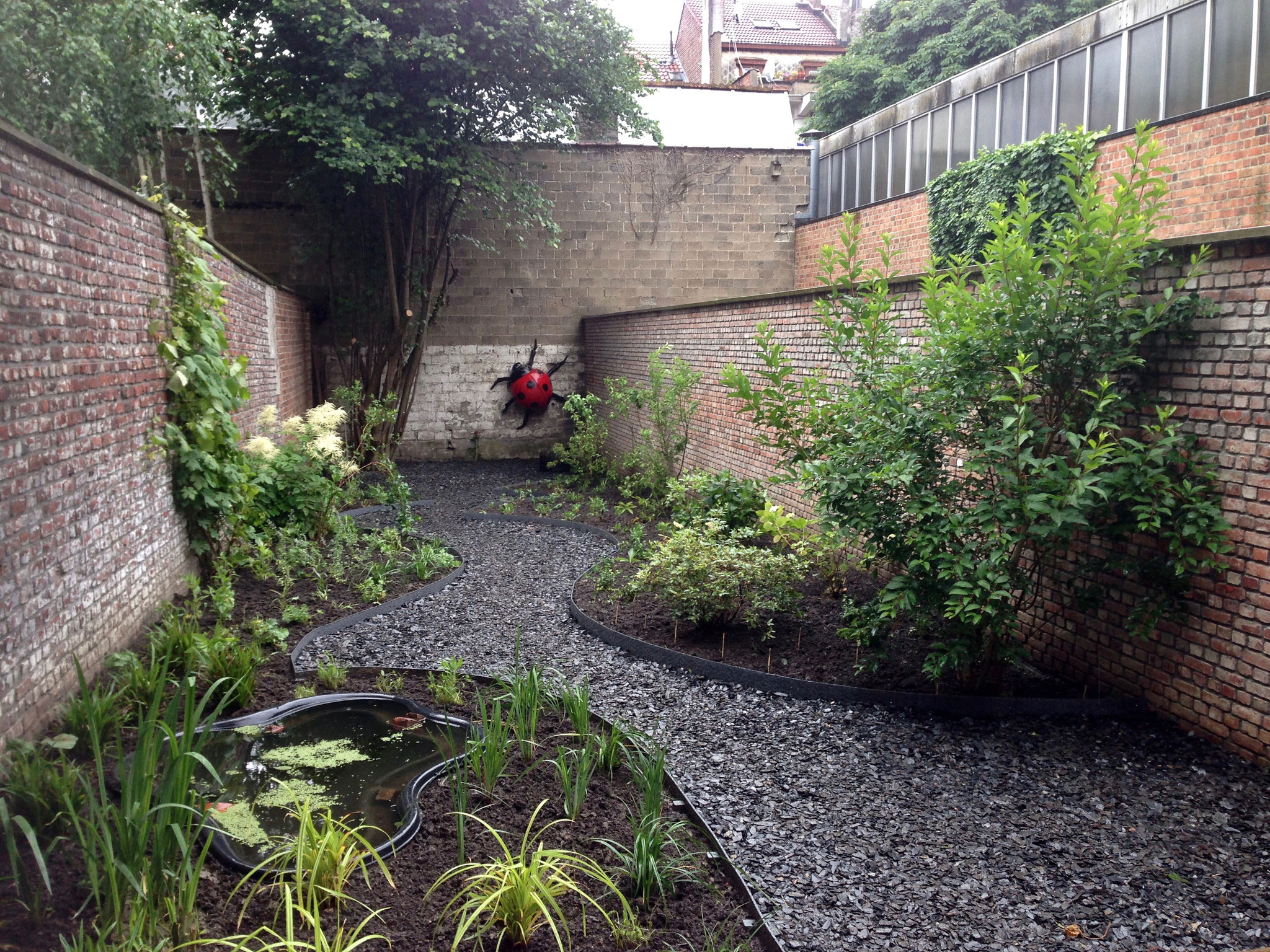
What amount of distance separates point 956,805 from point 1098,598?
1295 mm

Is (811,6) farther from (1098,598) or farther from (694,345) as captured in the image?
(1098,598)

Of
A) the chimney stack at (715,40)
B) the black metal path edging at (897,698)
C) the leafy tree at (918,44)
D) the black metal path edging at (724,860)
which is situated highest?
the chimney stack at (715,40)

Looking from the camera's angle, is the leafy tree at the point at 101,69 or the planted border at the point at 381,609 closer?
the planted border at the point at 381,609

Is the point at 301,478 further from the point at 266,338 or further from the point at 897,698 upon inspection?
the point at 897,698

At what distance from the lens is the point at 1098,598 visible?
13.2ft

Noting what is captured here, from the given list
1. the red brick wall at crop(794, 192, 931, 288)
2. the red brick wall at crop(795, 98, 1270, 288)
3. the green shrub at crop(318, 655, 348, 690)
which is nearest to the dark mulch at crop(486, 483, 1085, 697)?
the green shrub at crop(318, 655, 348, 690)

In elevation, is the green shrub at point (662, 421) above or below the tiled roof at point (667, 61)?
below

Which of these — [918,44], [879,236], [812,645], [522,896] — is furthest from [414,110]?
[918,44]

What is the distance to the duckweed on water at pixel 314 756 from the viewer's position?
11.6 feet

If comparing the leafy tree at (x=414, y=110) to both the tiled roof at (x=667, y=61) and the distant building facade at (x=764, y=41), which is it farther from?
the distant building facade at (x=764, y=41)

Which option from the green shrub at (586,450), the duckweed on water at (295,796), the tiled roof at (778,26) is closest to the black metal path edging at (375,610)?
the duckweed on water at (295,796)

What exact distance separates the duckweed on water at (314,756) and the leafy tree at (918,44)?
23.6m

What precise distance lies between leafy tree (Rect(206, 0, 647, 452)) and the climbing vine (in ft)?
19.4

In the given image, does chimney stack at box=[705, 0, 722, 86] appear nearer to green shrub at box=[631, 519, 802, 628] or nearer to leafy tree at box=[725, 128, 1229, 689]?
green shrub at box=[631, 519, 802, 628]
